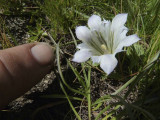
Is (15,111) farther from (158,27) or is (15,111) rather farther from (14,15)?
(158,27)

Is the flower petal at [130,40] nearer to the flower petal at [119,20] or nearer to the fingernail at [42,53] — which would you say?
the flower petal at [119,20]

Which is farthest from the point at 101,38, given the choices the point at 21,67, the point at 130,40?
the point at 21,67

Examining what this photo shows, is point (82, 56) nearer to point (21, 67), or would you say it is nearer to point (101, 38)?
point (101, 38)

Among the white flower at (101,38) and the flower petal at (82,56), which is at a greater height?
the white flower at (101,38)

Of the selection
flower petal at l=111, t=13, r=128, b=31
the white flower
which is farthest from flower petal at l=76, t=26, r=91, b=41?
flower petal at l=111, t=13, r=128, b=31

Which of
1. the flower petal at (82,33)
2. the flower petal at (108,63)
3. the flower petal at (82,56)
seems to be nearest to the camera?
the flower petal at (108,63)

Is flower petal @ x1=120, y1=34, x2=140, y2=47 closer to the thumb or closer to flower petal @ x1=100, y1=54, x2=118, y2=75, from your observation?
flower petal @ x1=100, y1=54, x2=118, y2=75

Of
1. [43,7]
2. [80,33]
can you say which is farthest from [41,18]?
[80,33]

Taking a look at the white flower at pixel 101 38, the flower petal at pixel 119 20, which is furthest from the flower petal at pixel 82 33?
the flower petal at pixel 119 20
